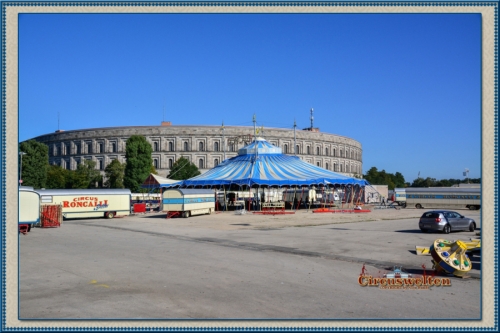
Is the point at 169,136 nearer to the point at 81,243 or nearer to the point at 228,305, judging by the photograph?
the point at 81,243

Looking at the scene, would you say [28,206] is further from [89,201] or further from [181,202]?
[181,202]

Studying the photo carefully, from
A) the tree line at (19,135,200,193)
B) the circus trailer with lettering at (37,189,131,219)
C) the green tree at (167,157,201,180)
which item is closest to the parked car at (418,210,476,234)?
the circus trailer with lettering at (37,189,131,219)

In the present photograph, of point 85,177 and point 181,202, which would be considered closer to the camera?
point 181,202

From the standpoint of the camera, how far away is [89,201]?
1494 inches

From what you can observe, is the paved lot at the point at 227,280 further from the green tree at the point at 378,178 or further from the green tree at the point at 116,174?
the green tree at the point at 378,178

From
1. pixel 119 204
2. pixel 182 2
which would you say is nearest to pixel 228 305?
pixel 182 2

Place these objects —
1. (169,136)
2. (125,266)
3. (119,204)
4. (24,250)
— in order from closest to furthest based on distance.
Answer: (125,266)
(24,250)
(119,204)
(169,136)

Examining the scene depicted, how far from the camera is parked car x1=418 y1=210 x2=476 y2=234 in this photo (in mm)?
23844

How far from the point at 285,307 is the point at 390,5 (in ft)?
17.6

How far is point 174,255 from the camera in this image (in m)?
16.5

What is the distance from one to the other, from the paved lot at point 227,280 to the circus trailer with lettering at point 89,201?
49.2 feet

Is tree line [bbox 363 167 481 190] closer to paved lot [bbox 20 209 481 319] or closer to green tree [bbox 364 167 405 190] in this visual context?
green tree [bbox 364 167 405 190]

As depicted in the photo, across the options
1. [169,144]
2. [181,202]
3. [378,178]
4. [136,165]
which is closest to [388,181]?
[378,178]

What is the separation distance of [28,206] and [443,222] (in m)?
20.0
